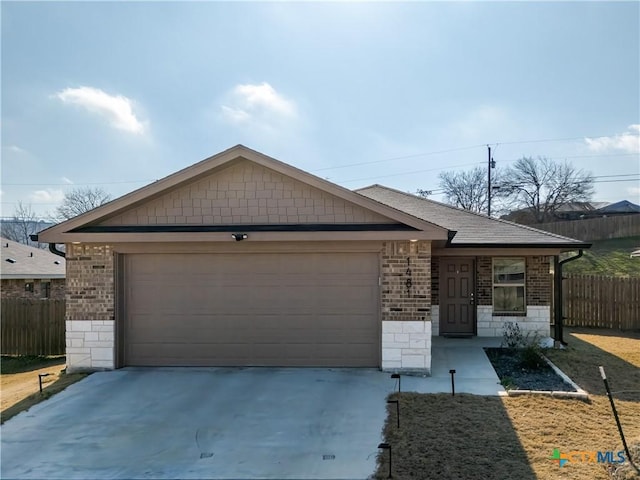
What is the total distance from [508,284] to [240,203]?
765cm

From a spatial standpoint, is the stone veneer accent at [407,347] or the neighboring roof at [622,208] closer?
the stone veneer accent at [407,347]

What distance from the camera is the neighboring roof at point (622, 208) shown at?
50619 mm

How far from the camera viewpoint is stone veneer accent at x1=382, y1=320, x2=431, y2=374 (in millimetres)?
7859

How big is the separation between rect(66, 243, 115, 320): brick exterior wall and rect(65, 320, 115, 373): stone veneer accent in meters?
0.13

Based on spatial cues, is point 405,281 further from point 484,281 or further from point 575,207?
point 575,207

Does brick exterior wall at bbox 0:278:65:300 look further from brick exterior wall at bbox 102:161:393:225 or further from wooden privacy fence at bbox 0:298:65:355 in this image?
brick exterior wall at bbox 102:161:393:225

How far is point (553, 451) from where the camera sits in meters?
4.88

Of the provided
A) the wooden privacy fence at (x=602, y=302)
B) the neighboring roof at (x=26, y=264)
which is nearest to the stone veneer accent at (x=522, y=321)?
the wooden privacy fence at (x=602, y=302)

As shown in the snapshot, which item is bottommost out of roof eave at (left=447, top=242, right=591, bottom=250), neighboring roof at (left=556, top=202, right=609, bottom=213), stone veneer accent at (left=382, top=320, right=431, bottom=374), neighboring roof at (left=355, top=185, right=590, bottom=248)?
stone veneer accent at (left=382, top=320, right=431, bottom=374)

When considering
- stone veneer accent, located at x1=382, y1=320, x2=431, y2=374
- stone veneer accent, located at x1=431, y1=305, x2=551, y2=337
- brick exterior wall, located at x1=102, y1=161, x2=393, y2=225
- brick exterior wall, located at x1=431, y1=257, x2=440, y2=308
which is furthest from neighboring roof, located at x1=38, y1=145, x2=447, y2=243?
stone veneer accent, located at x1=431, y1=305, x2=551, y2=337

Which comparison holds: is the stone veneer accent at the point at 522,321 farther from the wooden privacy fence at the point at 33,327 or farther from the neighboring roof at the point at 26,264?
the neighboring roof at the point at 26,264

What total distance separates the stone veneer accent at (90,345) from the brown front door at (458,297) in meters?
8.14

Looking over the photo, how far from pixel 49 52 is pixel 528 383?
1237 cm

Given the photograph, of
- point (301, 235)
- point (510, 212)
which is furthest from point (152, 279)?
point (510, 212)
